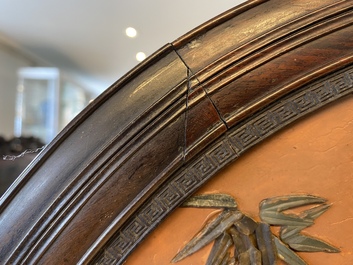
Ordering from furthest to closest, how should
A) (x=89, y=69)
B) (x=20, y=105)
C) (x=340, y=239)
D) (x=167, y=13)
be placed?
(x=20, y=105), (x=89, y=69), (x=167, y=13), (x=340, y=239)

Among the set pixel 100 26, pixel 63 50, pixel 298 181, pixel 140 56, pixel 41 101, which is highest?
pixel 41 101

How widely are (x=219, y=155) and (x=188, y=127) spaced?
61 millimetres

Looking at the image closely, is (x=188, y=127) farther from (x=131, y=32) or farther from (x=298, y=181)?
(x=131, y=32)

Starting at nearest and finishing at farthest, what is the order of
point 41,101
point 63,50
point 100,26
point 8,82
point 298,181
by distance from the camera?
point 298,181
point 100,26
point 63,50
point 8,82
point 41,101

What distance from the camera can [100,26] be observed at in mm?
2236

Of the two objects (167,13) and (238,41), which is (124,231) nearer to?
(238,41)

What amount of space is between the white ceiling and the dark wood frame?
102 cm

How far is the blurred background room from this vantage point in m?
1.74

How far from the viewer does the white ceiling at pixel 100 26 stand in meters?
1.80

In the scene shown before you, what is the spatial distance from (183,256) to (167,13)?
4.77 ft

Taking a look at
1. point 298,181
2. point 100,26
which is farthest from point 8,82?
point 298,181

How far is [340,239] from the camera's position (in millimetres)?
546

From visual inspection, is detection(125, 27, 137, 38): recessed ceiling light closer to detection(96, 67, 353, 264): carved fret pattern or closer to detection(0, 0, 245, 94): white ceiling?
detection(0, 0, 245, 94): white ceiling

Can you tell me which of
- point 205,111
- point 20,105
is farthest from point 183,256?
point 20,105
